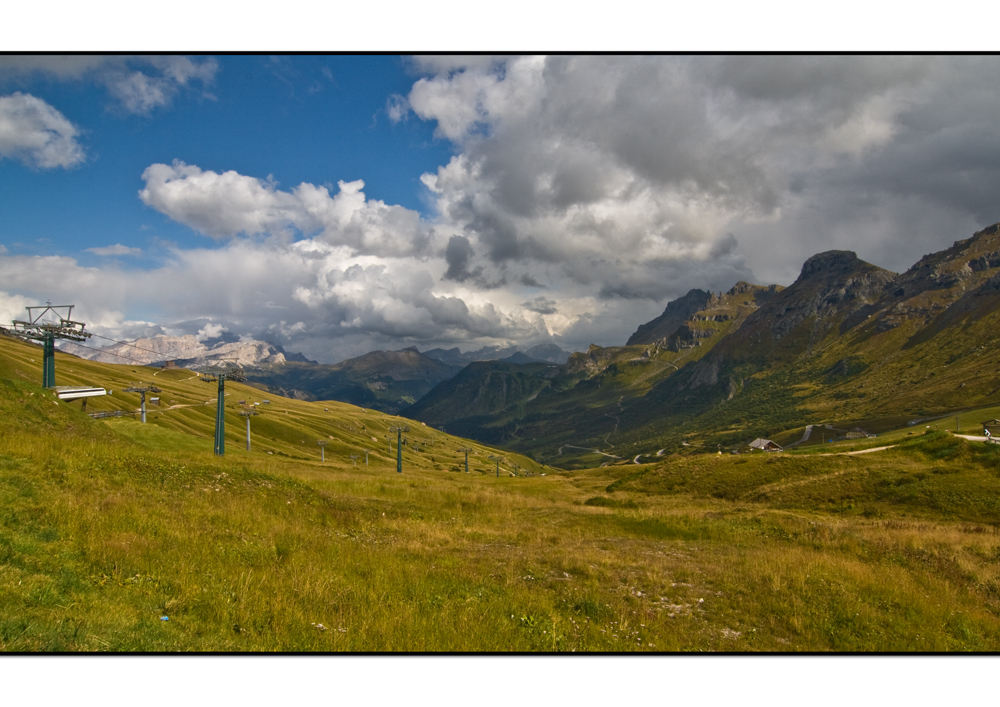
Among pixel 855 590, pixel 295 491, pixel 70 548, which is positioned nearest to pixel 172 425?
pixel 295 491

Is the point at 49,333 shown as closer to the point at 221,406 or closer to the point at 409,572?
the point at 221,406

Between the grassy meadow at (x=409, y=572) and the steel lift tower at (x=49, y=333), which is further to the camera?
the steel lift tower at (x=49, y=333)

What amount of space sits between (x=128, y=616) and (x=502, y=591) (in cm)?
809

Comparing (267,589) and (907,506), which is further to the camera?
(907,506)

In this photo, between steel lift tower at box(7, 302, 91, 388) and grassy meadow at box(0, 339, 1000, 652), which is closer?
grassy meadow at box(0, 339, 1000, 652)

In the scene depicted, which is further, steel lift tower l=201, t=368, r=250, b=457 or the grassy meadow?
steel lift tower l=201, t=368, r=250, b=457

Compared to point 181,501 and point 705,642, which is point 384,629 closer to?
point 705,642

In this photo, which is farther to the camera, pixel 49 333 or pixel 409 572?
pixel 49 333

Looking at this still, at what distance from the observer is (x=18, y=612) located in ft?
25.0

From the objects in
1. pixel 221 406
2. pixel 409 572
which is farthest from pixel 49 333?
pixel 409 572

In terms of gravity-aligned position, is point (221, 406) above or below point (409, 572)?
above

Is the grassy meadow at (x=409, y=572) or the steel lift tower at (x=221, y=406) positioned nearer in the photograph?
the grassy meadow at (x=409, y=572)

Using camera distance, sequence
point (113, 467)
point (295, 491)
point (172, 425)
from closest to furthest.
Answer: point (113, 467) < point (295, 491) < point (172, 425)

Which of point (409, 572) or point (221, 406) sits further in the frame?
point (221, 406)
